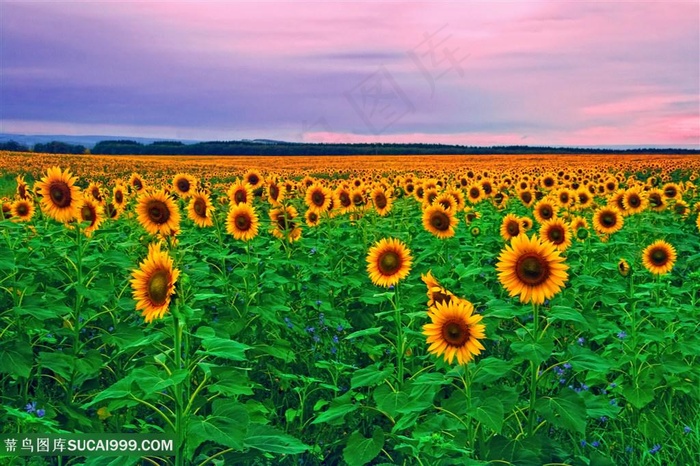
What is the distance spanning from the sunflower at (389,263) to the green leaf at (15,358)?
2396mm

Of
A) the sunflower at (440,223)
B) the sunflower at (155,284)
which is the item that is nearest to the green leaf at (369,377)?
the sunflower at (155,284)

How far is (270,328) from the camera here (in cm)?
568

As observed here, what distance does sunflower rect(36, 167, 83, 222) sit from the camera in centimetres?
559

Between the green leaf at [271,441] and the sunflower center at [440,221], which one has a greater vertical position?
the sunflower center at [440,221]

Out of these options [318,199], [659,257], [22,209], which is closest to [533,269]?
[659,257]

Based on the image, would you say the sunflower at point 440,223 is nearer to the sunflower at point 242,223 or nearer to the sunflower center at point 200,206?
the sunflower at point 242,223

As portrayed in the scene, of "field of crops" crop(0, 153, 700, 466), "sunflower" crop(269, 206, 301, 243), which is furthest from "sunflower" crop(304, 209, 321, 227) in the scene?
"sunflower" crop(269, 206, 301, 243)

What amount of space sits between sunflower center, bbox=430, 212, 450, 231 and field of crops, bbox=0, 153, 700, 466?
0.01 metres

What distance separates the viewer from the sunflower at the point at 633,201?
9.91 meters

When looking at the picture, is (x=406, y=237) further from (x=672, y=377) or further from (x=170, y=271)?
(x=170, y=271)

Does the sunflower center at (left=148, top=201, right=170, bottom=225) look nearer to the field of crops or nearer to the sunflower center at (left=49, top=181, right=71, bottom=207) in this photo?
the field of crops

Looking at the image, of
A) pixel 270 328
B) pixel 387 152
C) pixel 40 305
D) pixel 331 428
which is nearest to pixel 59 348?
pixel 40 305

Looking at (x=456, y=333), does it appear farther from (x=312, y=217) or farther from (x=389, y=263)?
(x=312, y=217)

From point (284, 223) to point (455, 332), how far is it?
3563 mm
